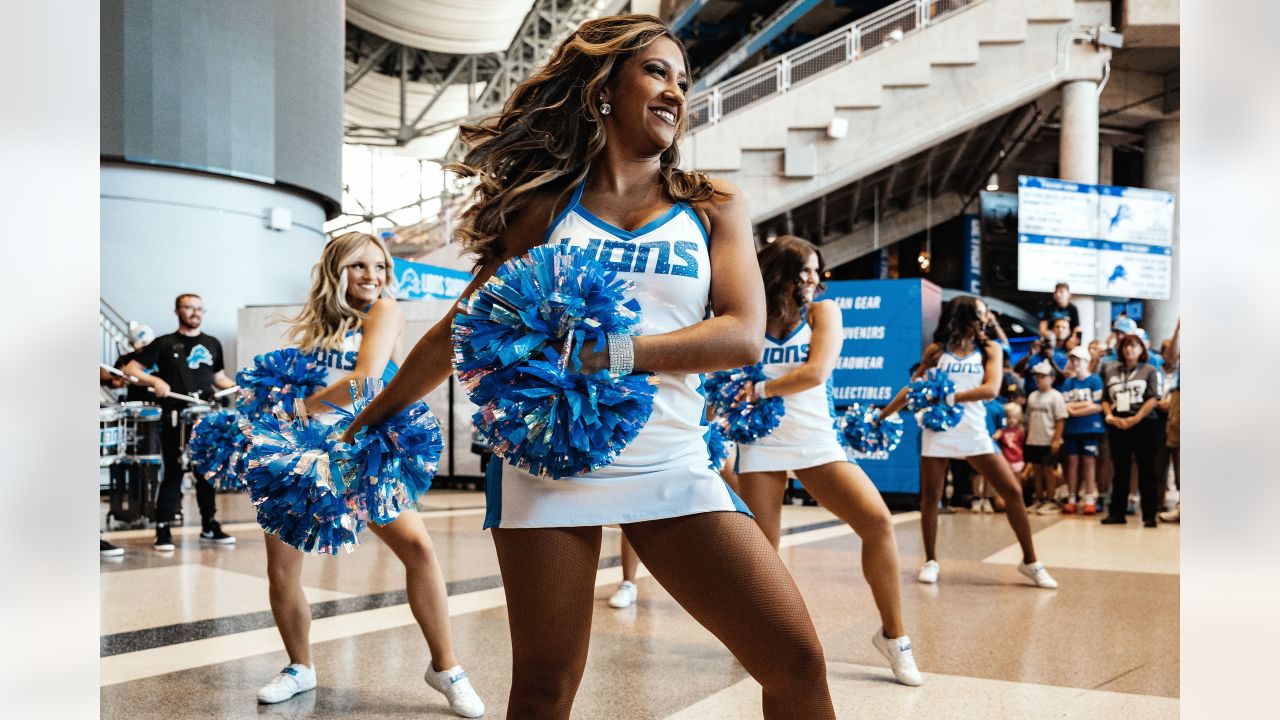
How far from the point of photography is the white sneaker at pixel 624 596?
16.7 ft

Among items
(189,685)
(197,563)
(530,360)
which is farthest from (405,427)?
(197,563)

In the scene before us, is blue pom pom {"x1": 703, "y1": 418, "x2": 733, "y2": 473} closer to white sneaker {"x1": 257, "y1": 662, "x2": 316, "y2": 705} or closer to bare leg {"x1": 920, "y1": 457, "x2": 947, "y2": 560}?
white sneaker {"x1": 257, "y1": 662, "x2": 316, "y2": 705}

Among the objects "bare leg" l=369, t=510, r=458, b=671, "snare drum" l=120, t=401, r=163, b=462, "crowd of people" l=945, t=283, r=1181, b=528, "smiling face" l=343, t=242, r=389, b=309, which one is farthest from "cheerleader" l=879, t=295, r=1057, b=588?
"snare drum" l=120, t=401, r=163, b=462

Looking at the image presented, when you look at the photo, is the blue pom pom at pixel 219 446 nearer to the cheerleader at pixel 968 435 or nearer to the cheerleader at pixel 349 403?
the cheerleader at pixel 349 403

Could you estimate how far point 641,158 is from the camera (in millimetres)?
1981

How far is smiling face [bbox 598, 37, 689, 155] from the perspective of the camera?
1.93m

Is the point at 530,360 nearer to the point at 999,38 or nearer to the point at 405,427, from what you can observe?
the point at 405,427

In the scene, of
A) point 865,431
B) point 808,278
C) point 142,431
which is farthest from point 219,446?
point 142,431

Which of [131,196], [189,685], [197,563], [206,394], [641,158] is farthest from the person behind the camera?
[131,196]

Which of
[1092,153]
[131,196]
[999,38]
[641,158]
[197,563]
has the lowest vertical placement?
[197,563]

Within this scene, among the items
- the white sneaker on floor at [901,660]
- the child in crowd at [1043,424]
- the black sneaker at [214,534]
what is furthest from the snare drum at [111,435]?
the child in crowd at [1043,424]

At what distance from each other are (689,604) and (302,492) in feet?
2.29

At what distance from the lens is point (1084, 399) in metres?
10.1
